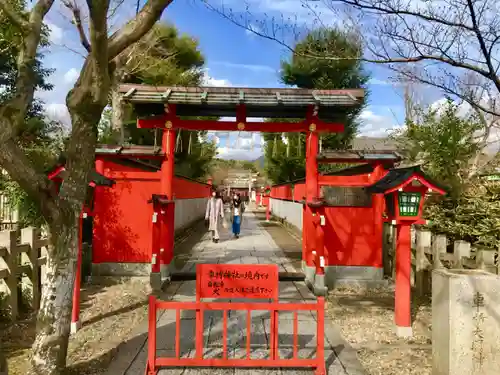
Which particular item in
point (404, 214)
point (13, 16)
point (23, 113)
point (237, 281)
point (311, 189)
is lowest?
point (237, 281)

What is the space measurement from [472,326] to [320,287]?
4143mm

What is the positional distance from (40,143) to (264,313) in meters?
10.6

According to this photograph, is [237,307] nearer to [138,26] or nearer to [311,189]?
[138,26]

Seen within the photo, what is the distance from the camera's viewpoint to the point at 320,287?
814 centimetres

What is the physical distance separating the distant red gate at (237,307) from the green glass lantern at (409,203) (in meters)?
2.47

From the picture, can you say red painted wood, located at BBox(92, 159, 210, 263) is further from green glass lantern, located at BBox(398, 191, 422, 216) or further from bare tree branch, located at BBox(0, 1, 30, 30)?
green glass lantern, located at BBox(398, 191, 422, 216)

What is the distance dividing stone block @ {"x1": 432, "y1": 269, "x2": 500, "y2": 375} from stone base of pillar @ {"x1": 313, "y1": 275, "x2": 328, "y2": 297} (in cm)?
399

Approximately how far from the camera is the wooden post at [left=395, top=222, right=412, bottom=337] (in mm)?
5918

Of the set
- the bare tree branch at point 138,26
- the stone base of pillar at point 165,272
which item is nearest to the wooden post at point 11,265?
the stone base of pillar at point 165,272

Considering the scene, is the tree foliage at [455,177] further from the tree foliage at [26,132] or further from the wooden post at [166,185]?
the tree foliage at [26,132]

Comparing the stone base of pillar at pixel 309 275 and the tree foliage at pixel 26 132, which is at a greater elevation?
the tree foliage at pixel 26 132

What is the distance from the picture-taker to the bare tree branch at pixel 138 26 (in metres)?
3.92

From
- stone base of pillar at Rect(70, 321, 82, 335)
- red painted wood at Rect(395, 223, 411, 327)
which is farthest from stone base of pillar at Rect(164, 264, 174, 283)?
red painted wood at Rect(395, 223, 411, 327)

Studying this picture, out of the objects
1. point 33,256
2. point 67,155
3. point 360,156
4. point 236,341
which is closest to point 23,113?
point 67,155
